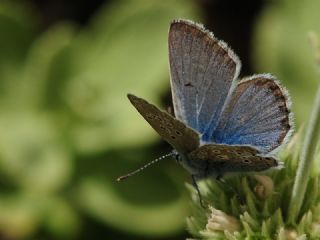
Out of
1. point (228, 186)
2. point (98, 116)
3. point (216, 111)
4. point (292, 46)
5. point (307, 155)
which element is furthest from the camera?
point (292, 46)

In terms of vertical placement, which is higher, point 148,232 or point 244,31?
point 244,31

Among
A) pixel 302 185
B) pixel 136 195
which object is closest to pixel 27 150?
pixel 136 195

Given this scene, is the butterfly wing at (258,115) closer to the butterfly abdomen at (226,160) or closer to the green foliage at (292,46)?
the butterfly abdomen at (226,160)

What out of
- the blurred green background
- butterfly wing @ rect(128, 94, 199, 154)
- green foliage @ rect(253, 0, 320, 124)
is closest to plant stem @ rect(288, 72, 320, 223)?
butterfly wing @ rect(128, 94, 199, 154)

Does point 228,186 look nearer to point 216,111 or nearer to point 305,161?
point 216,111

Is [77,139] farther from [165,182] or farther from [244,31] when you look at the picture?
[244,31]

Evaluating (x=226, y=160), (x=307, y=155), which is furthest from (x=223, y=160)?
(x=307, y=155)

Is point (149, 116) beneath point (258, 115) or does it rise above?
above
